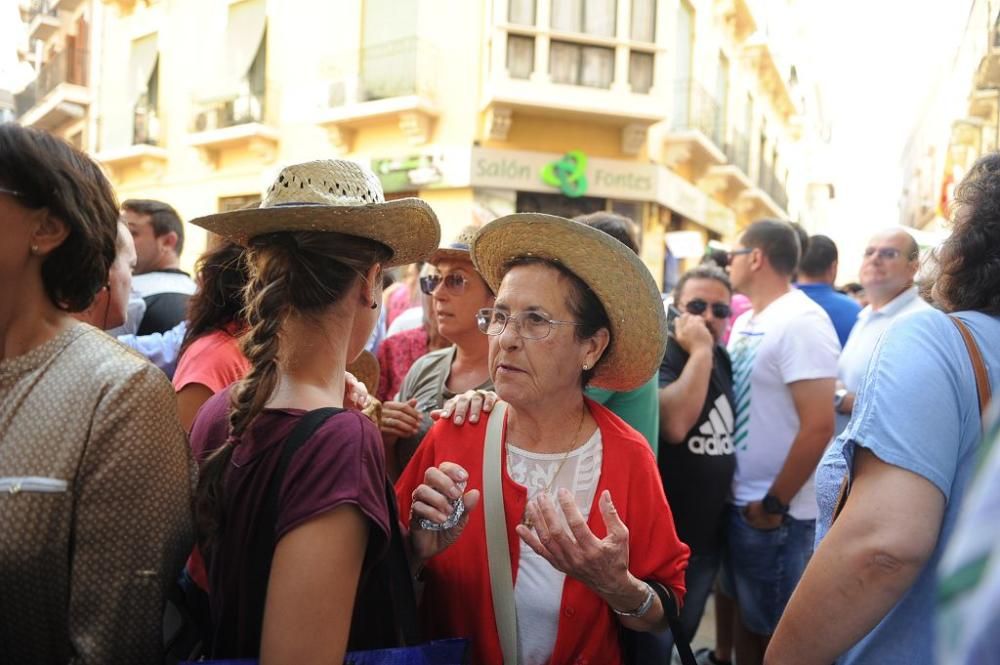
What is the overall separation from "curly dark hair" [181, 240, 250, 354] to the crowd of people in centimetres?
8

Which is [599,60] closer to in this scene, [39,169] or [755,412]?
[755,412]

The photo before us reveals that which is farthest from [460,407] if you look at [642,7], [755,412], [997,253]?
[642,7]

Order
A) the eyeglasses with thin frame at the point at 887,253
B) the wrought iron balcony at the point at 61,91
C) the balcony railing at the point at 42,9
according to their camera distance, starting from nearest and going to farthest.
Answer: the eyeglasses with thin frame at the point at 887,253, the wrought iron balcony at the point at 61,91, the balcony railing at the point at 42,9

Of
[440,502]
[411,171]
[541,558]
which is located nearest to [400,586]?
[440,502]

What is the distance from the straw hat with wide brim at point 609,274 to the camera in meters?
2.09

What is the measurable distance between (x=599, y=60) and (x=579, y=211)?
2.98 meters

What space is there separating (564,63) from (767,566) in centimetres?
1269

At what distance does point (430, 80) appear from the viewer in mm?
14523

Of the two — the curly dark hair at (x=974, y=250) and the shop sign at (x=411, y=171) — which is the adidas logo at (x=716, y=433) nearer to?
the curly dark hair at (x=974, y=250)

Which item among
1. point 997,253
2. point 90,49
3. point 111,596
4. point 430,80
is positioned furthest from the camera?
point 90,49

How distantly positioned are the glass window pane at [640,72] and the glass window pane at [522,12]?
84.7 inches

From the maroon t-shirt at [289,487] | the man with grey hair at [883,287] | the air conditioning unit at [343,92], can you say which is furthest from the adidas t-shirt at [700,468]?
the air conditioning unit at [343,92]

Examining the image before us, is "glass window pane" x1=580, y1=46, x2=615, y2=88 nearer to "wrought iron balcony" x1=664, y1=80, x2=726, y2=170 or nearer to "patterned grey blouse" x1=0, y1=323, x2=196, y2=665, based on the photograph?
"wrought iron balcony" x1=664, y1=80, x2=726, y2=170

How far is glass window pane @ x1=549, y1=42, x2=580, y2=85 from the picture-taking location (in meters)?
14.4
